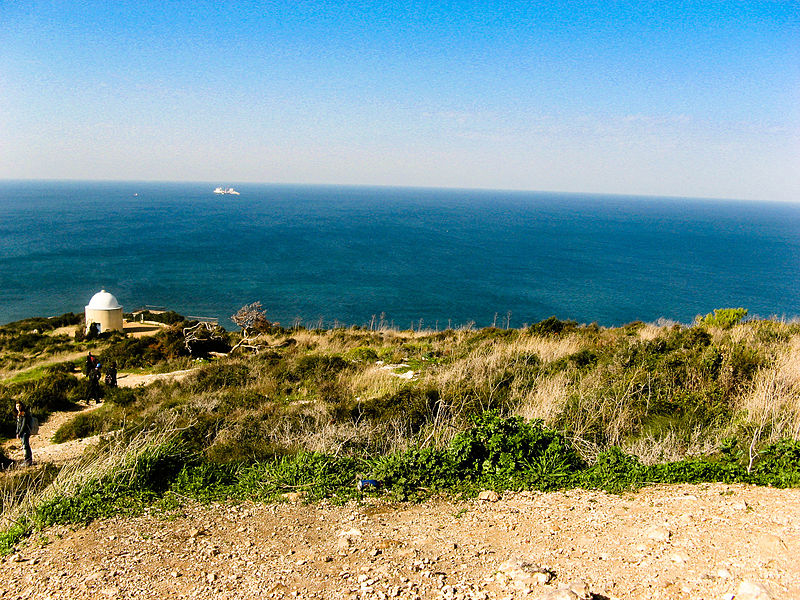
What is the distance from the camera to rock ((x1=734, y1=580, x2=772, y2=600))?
3254 mm

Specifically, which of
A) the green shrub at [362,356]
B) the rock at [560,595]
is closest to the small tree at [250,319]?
the green shrub at [362,356]

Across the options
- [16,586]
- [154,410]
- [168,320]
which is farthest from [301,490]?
[168,320]

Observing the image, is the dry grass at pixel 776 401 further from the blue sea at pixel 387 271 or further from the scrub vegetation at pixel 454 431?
the blue sea at pixel 387 271

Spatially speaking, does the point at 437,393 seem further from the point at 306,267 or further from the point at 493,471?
the point at 306,267

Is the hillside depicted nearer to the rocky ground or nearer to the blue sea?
the rocky ground

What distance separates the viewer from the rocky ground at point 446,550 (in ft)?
12.1

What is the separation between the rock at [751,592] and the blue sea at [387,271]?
21.5 metres

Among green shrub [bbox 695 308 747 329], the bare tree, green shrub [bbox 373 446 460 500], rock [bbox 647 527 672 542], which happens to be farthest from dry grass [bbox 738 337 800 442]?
the bare tree

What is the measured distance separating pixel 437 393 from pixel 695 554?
4968 mm

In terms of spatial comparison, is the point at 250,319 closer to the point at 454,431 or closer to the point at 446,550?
the point at 454,431

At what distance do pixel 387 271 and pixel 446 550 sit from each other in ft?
203

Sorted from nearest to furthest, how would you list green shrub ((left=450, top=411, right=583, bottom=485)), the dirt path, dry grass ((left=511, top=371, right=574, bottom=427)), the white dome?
green shrub ((left=450, top=411, right=583, bottom=485)), dry grass ((left=511, top=371, right=574, bottom=427)), the dirt path, the white dome

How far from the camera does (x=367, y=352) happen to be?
14992 mm

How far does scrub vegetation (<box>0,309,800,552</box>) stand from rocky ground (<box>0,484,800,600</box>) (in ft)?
1.02
